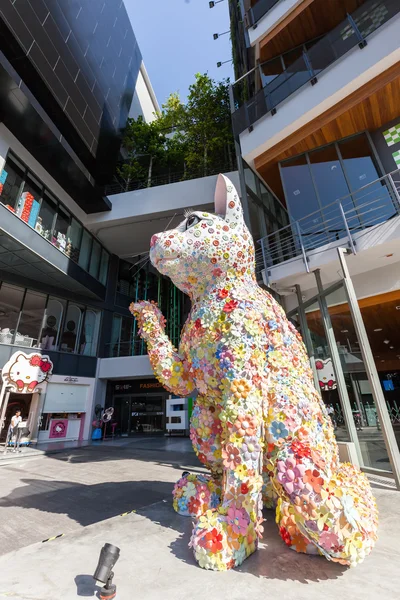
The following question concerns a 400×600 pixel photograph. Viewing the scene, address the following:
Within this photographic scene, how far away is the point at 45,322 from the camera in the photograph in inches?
541

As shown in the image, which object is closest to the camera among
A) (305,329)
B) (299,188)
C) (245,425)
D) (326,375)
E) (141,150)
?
(245,425)

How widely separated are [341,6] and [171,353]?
1087 centimetres

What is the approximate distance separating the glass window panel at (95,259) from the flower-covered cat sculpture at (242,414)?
14.2 m

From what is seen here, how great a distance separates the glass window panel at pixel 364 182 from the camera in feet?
20.7

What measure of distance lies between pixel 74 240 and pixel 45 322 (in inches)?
166

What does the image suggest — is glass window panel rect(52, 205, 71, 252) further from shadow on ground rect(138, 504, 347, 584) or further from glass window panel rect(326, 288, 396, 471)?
shadow on ground rect(138, 504, 347, 584)

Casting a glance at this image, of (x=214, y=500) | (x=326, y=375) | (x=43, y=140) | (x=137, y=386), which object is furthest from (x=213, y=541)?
(x=137, y=386)

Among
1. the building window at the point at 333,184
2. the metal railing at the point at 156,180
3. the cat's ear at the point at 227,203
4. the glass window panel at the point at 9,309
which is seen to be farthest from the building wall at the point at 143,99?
the cat's ear at the point at 227,203

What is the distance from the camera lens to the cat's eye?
2815 millimetres

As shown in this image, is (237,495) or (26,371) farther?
(26,371)

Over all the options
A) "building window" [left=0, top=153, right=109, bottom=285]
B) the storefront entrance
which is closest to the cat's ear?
the storefront entrance

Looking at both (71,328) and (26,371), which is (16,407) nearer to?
(26,371)

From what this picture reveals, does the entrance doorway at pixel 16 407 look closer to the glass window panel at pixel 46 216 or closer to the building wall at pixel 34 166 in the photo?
the glass window panel at pixel 46 216

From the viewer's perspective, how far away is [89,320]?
1631 cm
